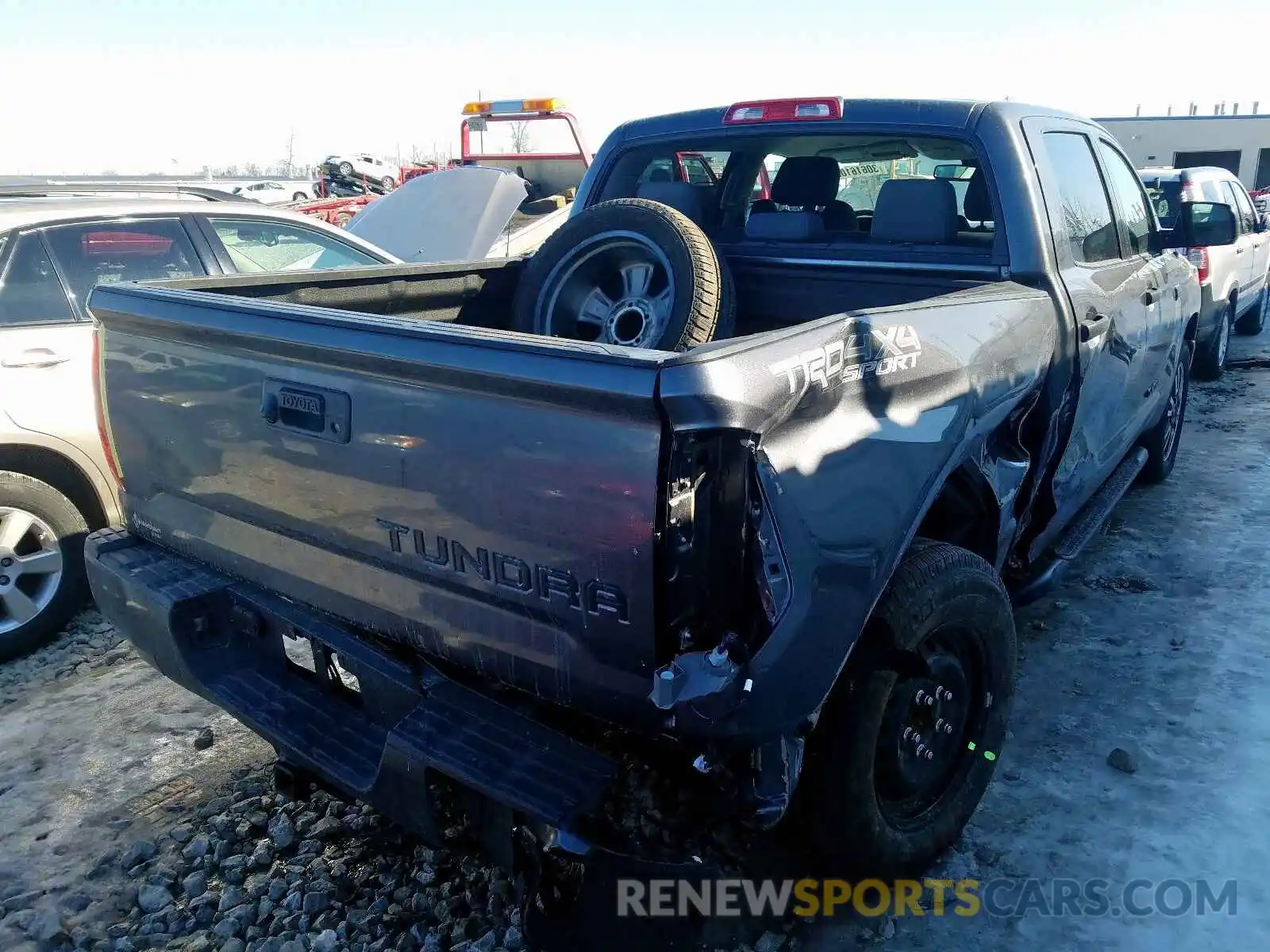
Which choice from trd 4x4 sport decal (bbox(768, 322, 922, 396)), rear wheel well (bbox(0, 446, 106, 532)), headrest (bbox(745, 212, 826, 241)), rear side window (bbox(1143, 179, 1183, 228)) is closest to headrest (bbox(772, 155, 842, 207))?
headrest (bbox(745, 212, 826, 241))

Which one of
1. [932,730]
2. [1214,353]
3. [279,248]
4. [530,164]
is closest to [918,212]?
[932,730]

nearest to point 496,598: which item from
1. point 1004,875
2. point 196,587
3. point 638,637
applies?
point 638,637

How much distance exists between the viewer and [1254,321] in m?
11.8

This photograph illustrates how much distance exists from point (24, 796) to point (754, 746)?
2.55 meters

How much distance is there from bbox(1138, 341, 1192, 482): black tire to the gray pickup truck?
2345 mm

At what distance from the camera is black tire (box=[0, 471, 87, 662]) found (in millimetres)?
4035

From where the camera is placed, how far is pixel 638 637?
6.23 feet

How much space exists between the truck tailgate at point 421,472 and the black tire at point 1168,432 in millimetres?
4561

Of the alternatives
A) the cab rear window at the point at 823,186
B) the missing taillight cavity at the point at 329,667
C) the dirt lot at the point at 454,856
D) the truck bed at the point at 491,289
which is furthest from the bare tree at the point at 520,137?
the missing taillight cavity at the point at 329,667

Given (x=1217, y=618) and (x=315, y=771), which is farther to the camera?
(x=1217, y=618)

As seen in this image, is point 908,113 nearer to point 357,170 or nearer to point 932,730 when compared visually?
point 932,730

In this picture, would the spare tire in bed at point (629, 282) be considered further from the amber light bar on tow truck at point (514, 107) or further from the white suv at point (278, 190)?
the white suv at point (278, 190)

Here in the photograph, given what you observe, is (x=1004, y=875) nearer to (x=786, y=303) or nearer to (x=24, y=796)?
(x=786, y=303)

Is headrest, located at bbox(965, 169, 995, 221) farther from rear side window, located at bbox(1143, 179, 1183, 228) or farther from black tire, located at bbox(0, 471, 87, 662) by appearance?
rear side window, located at bbox(1143, 179, 1183, 228)
